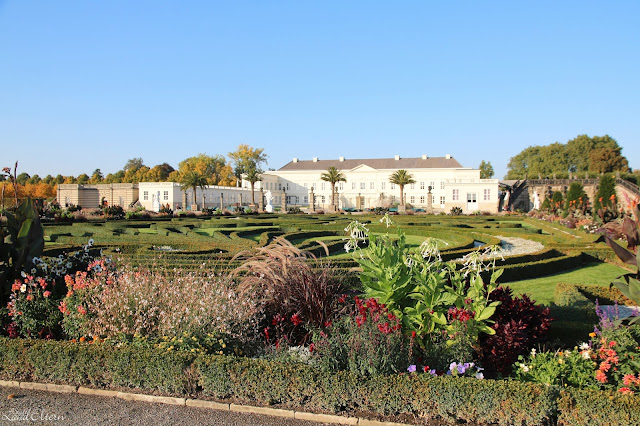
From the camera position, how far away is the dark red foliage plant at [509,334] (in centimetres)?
382

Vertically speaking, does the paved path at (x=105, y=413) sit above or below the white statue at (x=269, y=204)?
below

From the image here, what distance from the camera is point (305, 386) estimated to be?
3.55 meters

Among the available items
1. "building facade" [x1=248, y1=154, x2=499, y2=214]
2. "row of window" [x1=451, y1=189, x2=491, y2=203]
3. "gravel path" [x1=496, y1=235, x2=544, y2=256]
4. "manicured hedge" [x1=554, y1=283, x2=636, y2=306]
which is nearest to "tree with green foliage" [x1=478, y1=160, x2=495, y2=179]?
"building facade" [x1=248, y1=154, x2=499, y2=214]

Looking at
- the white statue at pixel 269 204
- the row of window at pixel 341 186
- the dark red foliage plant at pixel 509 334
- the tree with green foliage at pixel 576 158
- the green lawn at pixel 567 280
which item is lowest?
the green lawn at pixel 567 280

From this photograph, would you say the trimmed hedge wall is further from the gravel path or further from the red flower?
the gravel path

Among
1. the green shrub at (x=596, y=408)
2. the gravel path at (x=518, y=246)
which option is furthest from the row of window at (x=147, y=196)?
the green shrub at (x=596, y=408)

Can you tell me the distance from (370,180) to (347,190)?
11.5 feet

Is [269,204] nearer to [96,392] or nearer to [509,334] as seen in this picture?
[96,392]

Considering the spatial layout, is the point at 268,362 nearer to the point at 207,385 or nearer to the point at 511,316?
the point at 207,385

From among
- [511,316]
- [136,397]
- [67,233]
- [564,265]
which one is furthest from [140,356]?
[67,233]

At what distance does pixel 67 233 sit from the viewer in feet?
56.5

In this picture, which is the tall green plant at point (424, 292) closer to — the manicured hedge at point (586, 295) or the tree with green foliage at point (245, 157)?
the manicured hedge at point (586, 295)

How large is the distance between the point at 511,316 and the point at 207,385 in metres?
2.73

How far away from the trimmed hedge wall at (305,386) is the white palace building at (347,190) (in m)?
39.2
